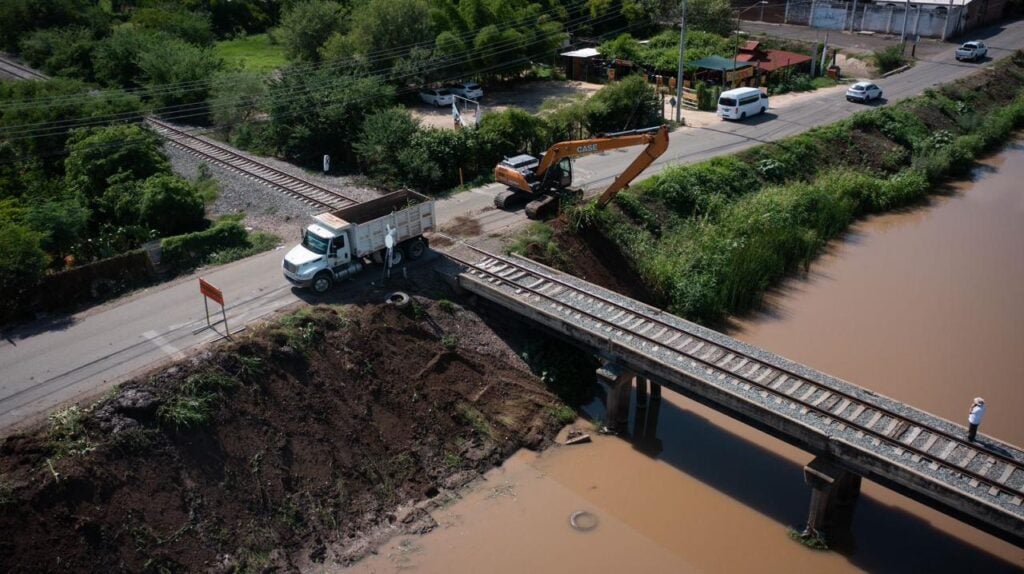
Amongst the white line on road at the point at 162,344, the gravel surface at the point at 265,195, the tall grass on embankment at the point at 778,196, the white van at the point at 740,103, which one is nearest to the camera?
the white line on road at the point at 162,344

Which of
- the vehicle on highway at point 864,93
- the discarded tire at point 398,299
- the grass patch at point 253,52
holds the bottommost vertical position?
the discarded tire at point 398,299

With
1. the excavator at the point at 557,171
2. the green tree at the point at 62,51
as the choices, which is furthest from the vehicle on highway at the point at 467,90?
the green tree at the point at 62,51

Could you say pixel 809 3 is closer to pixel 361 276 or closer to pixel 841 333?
pixel 841 333

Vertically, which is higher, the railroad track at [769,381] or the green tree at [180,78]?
the green tree at [180,78]

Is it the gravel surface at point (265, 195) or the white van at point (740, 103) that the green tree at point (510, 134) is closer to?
the gravel surface at point (265, 195)

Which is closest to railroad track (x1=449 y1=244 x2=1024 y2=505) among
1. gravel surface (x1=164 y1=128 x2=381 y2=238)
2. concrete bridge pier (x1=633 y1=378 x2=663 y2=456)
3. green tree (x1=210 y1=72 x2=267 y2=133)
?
concrete bridge pier (x1=633 y1=378 x2=663 y2=456)

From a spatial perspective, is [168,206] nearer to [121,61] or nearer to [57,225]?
[57,225]

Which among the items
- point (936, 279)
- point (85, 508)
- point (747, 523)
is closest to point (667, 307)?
point (747, 523)
